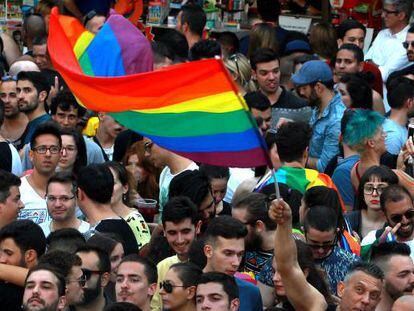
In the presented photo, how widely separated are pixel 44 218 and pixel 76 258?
68.9 inches

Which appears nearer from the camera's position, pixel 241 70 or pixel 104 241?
pixel 104 241

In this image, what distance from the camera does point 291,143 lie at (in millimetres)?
11805

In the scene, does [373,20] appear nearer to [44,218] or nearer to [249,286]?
[44,218]

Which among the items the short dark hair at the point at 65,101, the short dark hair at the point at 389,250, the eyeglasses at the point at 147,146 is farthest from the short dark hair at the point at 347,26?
the short dark hair at the point at 389,250

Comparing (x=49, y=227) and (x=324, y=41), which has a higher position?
(x=49, y=227)

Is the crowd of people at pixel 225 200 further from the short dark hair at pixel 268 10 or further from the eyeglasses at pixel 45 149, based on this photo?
the short dark hair at pixel 268 10

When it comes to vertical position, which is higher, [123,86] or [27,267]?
[123,86]

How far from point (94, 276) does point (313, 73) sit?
443 cm

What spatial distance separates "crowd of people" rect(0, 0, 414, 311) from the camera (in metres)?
9.93

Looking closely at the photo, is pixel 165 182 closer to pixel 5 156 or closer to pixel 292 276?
pixel 5 156

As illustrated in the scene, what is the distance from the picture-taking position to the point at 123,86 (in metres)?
10.2

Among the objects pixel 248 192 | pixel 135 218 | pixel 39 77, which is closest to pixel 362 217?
pixel 248 192

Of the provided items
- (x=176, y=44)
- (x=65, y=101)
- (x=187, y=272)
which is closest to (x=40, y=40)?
(x=176, y=44)

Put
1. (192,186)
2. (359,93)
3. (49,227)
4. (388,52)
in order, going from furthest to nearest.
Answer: (388,52) < (359,93) < (49,227) < (192,186)
